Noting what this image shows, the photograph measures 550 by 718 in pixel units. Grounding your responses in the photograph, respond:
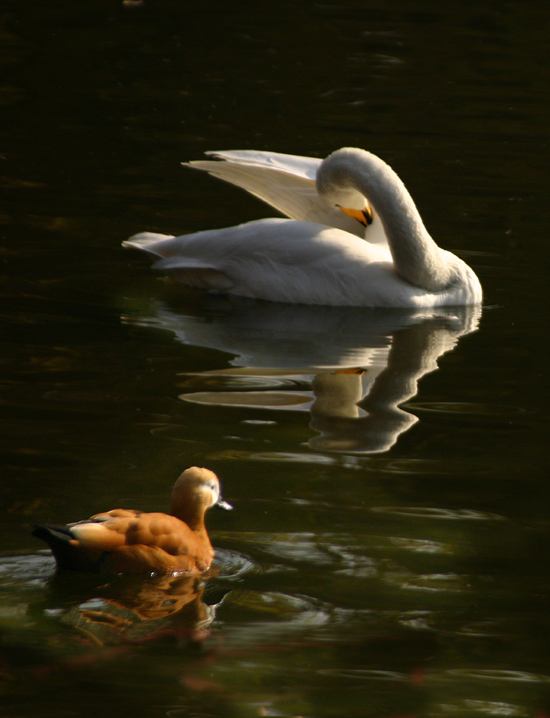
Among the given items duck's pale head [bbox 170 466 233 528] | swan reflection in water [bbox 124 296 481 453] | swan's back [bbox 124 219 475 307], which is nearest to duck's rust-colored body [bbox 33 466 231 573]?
duck's pale head [bbox 170 466 233 528]

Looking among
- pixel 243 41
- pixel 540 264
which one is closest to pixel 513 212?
pixel 540 264

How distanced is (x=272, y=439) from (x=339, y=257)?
89.0 inches

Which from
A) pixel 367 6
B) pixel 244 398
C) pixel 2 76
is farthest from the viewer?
pixel 367 6

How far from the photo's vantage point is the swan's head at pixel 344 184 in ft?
23.9

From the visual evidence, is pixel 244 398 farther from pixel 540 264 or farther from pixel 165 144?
pixel 165 144

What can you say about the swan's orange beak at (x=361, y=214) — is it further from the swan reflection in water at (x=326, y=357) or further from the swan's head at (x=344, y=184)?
the swan reflection in water at (x=326, y=357)

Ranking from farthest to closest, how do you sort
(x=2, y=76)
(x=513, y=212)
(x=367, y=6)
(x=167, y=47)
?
(x=367, y=6) → (x=167, y=47) → (x=2, y=76) → (x=513, y=212)

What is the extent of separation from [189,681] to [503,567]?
4.28 feet

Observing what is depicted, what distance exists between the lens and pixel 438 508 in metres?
4.56

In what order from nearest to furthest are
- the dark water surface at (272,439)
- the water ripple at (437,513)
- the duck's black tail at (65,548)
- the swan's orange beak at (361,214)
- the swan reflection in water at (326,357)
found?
the dark water surface at (272,439) < the duck's black tail at (65,548) < the water ripple at (437,513) < the swan reflection in water at (326,357) < the swan's orange beak at (361,214)

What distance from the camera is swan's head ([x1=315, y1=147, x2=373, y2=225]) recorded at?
7.28 m

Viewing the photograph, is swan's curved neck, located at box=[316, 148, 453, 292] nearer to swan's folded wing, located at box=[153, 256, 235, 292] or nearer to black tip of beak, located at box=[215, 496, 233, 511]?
swan's folded wing, located at box=[153, 256, 235, 292]

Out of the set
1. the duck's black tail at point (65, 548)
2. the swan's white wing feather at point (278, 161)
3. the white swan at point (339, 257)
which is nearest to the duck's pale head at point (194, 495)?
the duck's black tail at point (65, 548)

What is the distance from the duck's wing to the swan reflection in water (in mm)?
Answer: 856
